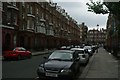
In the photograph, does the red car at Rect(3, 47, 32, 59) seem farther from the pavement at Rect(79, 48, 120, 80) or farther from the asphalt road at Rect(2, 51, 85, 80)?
the pavement at Rect(79, 48, 120, 80)

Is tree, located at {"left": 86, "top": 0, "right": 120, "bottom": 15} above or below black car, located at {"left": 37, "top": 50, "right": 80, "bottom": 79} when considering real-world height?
above

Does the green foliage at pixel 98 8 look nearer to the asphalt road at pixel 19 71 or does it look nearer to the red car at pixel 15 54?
the asphalt road at pixel 19 71

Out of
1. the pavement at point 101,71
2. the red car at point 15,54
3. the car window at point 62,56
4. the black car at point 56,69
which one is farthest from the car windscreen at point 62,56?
the red car at point 15,54

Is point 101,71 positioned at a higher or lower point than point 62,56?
lower

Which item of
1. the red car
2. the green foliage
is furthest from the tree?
the red car

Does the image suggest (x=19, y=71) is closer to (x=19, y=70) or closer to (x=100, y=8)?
(x=19, y=70)

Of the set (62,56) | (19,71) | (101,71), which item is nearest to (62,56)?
(62,56)

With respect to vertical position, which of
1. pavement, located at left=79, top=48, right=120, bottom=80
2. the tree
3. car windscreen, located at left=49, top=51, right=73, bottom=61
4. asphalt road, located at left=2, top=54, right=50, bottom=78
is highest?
the tree

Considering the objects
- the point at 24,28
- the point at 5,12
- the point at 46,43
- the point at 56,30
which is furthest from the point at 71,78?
the point at 56,30

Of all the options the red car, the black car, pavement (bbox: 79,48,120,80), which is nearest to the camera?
the black car

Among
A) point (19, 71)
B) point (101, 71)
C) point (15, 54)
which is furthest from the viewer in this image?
point (15, 54)

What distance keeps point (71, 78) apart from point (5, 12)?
28178mm

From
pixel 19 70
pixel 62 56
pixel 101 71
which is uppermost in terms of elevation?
pixel 62 56

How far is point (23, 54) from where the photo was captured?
1237 inches
